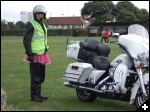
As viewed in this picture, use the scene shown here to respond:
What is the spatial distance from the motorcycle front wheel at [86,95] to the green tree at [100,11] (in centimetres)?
7976

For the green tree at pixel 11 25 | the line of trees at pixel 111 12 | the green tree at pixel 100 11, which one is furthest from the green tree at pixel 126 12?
the green tree at pixel 11 25

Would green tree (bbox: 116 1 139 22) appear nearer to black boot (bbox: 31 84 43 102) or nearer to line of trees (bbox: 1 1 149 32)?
line of trees (bbox: 1 1 149 32)

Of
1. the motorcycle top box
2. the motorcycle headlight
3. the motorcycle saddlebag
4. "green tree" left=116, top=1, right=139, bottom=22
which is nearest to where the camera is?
the motorcycle headlight

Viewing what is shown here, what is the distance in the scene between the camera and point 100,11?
88500 millimetres

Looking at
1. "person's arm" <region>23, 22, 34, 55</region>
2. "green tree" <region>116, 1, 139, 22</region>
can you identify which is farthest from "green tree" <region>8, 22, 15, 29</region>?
"person's arm" <region>23, 22, 34, 55</region>

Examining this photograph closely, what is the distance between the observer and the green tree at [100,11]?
86.8 m

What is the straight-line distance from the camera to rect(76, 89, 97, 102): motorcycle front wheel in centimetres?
674

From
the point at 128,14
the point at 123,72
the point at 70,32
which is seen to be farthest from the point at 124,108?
the point at 128,14

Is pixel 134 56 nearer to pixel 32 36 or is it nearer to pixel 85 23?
pixel 32 36

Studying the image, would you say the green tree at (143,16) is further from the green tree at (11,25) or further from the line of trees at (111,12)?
the green tree at (11,25)

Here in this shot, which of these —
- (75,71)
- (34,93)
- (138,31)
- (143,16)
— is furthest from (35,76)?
(143,16)

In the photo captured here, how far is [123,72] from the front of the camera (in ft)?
18.9

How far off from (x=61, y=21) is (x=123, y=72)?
372ft

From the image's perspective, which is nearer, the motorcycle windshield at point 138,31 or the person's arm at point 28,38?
the motorcycle windshield at point 138,31
